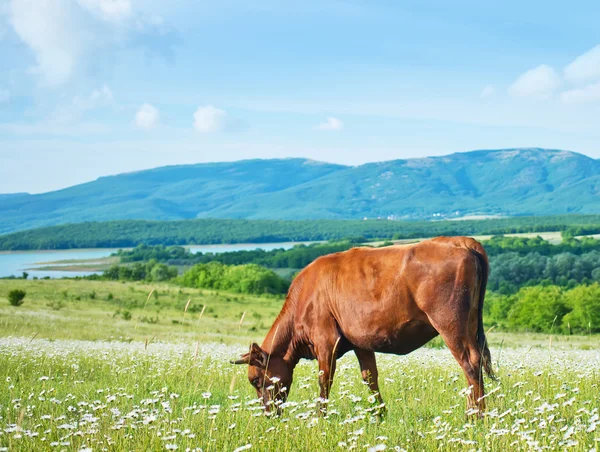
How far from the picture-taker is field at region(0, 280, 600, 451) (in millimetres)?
6663

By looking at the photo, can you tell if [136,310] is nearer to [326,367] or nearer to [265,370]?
[265,370]

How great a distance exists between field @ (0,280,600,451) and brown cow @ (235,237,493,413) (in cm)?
46

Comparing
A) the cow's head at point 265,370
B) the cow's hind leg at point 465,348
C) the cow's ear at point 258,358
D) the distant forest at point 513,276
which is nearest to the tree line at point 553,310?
the distant forest at point 513,276

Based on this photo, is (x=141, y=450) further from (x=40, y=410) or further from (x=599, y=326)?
(x=599, y=326)

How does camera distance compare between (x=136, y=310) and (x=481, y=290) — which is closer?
(x=481, y=290)

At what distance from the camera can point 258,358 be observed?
387 inches

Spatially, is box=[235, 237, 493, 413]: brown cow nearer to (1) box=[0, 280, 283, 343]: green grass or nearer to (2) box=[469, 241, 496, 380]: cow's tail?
(2) box=[469, 241, 496, 380]: cow's tail

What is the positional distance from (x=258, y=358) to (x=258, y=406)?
1.44 metres

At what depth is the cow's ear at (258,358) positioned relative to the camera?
9.77 m

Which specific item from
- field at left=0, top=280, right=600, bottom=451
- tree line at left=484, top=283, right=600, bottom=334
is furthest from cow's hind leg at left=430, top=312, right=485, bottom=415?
tree line at left=484, top=283, right=600, bottom=334

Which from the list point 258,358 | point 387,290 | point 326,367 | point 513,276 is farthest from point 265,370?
point 513,276

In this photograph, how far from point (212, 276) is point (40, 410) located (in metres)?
96.6

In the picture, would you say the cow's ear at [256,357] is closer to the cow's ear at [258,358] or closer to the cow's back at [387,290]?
the cow's ear at [258,358]

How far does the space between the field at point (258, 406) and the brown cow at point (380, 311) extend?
0.46 m
